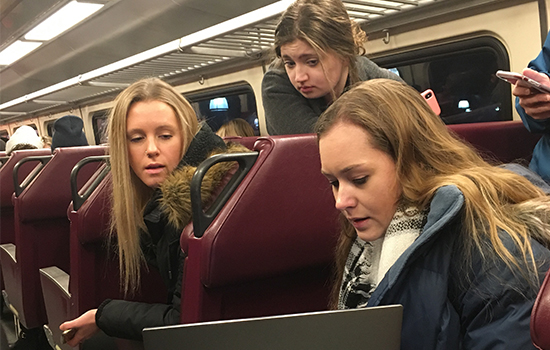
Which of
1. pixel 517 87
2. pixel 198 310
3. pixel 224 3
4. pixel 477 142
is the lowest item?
pixel 198 310

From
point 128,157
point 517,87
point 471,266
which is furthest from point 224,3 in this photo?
point 471,266

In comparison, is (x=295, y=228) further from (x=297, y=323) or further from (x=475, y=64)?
(x=475, y=64)

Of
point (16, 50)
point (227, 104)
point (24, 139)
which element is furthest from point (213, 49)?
point (16, 50)

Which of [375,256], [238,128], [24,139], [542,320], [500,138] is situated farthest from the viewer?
[24,139]

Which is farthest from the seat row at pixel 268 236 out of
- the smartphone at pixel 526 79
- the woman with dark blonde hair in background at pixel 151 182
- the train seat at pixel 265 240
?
the smartphone at pixel 526 79

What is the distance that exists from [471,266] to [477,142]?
1.23m

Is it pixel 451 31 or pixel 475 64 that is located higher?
pixel 451 31

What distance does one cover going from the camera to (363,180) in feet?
3.73

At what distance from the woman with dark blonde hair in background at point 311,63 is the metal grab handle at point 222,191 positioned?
0.56 m

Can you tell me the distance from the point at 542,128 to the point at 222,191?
3.84 ft

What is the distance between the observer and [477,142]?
204cm

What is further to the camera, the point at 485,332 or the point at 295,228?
the point at 295,228

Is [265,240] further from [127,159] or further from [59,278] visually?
[59,278]

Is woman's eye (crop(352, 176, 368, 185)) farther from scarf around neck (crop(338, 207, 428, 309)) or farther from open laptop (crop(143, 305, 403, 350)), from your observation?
open laptop (crop(143, 305, 403, 350))
